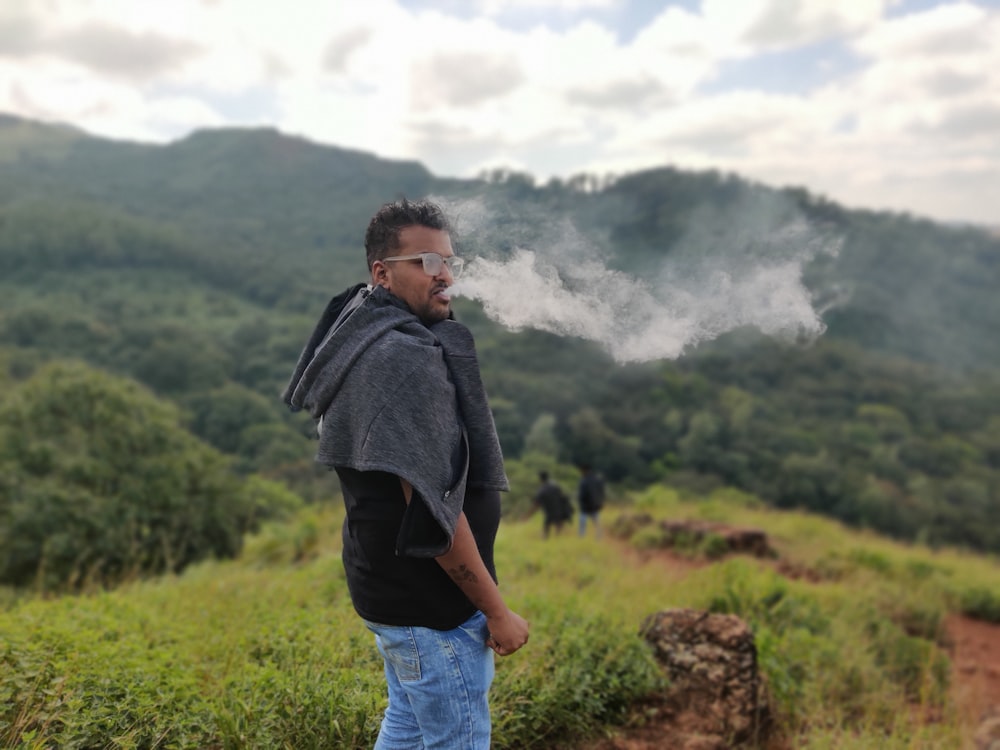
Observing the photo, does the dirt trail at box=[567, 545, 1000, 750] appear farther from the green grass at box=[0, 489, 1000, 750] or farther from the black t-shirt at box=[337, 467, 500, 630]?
the black t-shirt at box=[337, 467, 500, 630]

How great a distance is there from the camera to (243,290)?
90.6 metres

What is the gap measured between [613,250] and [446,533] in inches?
67.7

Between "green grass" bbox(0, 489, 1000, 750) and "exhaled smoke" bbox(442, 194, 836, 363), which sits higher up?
"exhaled smoke" bbox(442, 194, 836, 363)

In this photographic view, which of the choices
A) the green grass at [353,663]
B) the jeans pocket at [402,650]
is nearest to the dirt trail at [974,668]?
the green grass at [353,663]

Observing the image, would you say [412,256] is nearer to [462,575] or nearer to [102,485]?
[462,575]

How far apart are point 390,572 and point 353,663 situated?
5.51 feet

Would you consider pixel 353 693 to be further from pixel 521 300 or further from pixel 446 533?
pixel 521 300

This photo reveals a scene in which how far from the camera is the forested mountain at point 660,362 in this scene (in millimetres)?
3764

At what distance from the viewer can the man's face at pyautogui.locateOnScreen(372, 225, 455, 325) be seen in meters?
1.89

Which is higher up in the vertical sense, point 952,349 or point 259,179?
point 259,179

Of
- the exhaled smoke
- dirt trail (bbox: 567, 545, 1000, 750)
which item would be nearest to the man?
the exhaled smoke

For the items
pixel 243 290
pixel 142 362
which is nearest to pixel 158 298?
pixel 243 290

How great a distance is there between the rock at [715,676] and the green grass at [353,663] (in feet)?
0.56

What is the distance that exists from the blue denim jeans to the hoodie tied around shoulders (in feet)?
0.93
